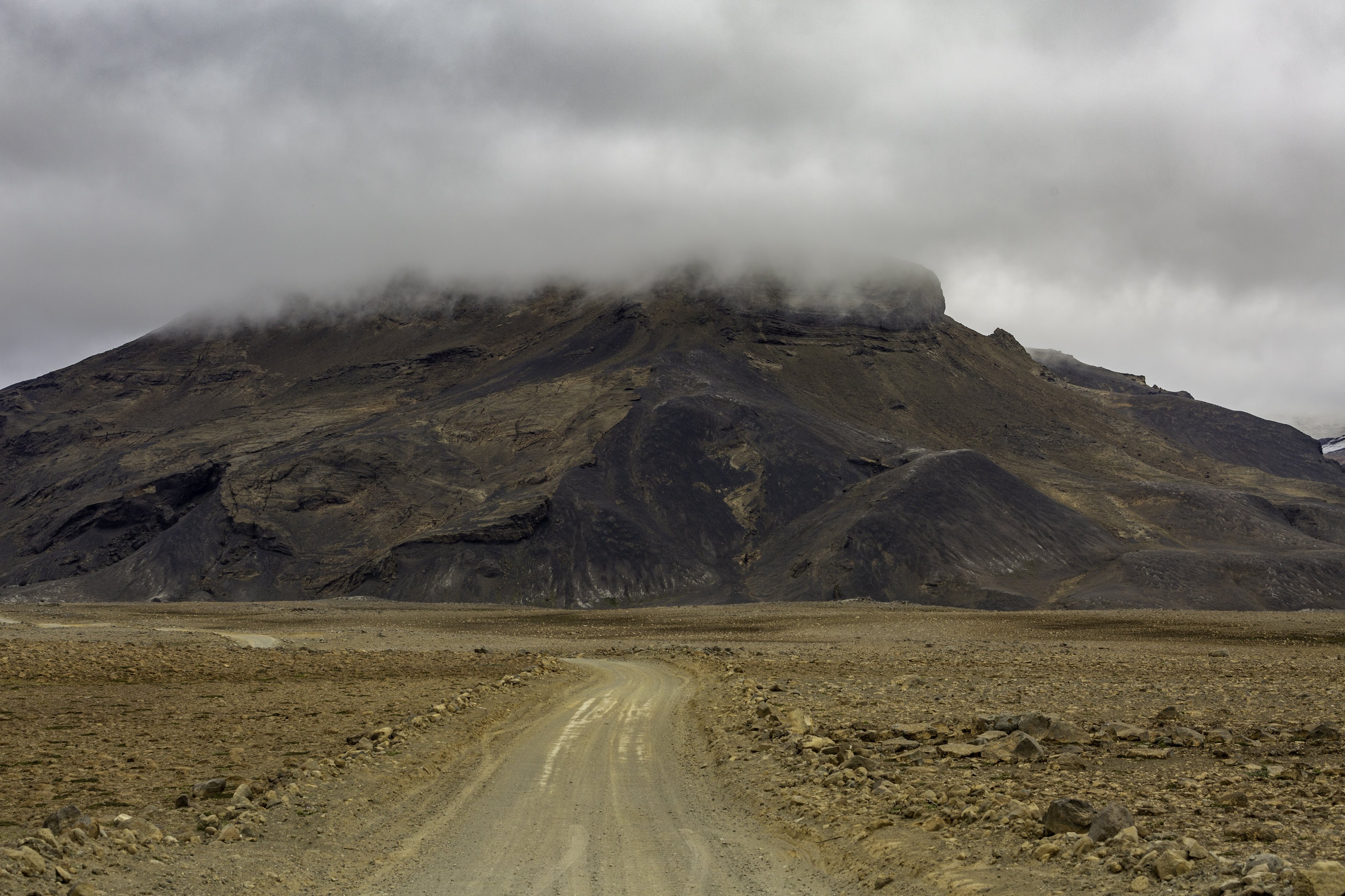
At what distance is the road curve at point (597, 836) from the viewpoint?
857 centimetres

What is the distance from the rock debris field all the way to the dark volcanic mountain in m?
51.5

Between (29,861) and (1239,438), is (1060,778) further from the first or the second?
(1239,438)

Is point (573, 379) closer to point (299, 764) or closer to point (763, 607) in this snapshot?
point (763, 607)

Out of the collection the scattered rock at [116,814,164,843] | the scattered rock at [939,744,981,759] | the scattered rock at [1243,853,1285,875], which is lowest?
the scattered rock at [939,744,981,759]

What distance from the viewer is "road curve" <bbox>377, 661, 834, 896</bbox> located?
8570 millimetres

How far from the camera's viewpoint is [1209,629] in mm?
43500

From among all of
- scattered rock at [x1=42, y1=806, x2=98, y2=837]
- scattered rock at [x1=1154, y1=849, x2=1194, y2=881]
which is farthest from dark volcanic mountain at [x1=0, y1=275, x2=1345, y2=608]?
scattered rock at [x1=42, y1=806, x2=98, y2=837]

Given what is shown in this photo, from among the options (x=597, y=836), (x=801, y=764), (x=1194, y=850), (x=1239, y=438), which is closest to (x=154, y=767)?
(x=597, y=836)

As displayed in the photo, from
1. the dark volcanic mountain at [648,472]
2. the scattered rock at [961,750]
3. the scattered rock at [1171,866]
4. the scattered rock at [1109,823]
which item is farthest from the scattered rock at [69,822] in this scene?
the dark volcanic mountain at [648,472]

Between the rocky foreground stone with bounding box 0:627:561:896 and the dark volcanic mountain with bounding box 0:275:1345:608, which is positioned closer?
the rocky foreground stone with bounding box 0:627:561:896

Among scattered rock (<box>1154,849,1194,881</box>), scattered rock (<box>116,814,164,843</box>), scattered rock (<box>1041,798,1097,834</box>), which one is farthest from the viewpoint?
scattered rock (<box>116,814,164,843</box>)

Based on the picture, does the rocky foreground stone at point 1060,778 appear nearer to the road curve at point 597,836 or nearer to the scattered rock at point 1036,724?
the scattered rock at point 1036,724

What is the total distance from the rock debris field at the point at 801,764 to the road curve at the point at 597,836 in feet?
1.41

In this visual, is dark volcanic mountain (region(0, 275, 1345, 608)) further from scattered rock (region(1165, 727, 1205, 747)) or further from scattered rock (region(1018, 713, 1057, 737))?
scattered rock (region(1165, 727, 1205, 747))
